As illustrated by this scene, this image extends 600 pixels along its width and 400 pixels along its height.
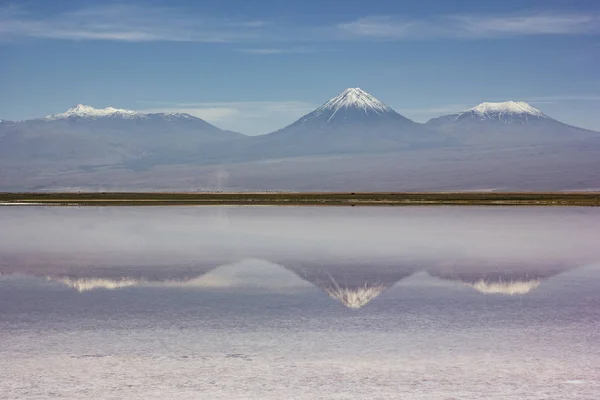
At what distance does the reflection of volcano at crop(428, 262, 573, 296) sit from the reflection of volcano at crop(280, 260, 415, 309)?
3.67 feet

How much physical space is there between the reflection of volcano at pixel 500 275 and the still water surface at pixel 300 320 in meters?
0.06

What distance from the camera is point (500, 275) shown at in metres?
19.8

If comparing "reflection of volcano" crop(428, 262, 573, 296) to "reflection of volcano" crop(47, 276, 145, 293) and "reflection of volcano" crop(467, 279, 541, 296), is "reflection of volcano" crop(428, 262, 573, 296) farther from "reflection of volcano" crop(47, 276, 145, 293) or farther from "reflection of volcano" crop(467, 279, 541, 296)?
"reflection of volcano" crop(47, 276, 145, 293)

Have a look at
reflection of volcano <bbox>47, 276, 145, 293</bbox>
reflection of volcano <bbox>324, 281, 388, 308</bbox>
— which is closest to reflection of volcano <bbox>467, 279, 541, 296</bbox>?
reflection of volcano <bbox>324, 281, 388, 308</bbox>

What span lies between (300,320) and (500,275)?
24.2ft

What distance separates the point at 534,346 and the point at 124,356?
6.01 meters

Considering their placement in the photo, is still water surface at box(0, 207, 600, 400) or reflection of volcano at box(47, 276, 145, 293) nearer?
still water surface at box(0, 207, 600, 400)

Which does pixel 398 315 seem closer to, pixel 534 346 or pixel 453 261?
pixel 534 346

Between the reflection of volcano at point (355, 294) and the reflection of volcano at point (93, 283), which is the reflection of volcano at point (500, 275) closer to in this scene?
the reflection of volcano at point (355, 294)

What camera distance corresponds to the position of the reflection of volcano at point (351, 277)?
55.5 ft

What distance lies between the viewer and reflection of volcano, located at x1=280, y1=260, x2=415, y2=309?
1692 centimetres

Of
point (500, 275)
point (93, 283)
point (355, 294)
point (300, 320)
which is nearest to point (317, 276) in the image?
point (355, 294)

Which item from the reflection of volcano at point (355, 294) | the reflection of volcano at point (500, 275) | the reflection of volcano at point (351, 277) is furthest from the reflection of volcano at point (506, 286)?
the reflection of volcano at point (355, 294)

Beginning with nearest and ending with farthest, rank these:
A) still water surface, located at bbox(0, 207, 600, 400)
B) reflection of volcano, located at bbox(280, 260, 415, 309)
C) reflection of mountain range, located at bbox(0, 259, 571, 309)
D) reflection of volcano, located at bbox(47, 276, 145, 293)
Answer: still water surface, located at bbox(0, 207, 600, 400) → reflection of volcano, located at bbox(280, 260, 415, 309) → reflection of mountain range, located at bbox(0, 259, 571, 309) → reflection of volcano, located at bbox(47, 276, 145, 293)
